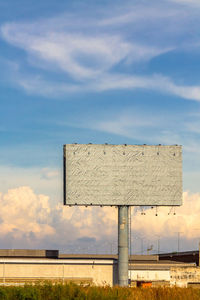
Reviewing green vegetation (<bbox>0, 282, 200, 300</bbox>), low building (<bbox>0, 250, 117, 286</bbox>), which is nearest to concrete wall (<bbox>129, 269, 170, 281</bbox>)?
low building (<bbox>0, 250, 117, 286</bbox>)

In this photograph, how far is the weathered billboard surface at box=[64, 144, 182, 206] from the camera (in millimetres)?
77312

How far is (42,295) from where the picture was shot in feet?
98.8

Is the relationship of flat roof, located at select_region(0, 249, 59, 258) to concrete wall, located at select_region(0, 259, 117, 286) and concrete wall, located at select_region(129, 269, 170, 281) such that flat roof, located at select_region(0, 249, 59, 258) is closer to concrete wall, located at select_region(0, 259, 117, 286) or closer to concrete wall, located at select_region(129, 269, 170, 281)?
concrete wall, located at select_region(0, 259, 117, 286)

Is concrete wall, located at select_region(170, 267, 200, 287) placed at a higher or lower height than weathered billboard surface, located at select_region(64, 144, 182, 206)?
lower

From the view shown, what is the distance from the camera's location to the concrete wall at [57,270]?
8112 cm

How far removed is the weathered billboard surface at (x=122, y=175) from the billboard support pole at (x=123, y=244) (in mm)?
2192

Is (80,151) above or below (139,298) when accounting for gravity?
above

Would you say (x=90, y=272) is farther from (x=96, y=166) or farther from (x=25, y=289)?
(x=25, y=289)

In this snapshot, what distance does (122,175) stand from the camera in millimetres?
78500

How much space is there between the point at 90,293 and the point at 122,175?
49727 mm

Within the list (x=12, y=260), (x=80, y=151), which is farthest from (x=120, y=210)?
(x=12, y=260)

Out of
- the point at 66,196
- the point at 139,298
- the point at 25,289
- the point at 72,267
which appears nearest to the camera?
the point at 139,298

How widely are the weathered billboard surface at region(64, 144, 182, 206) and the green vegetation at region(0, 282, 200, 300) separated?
4608 cm

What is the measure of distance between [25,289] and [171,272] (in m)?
57.3
